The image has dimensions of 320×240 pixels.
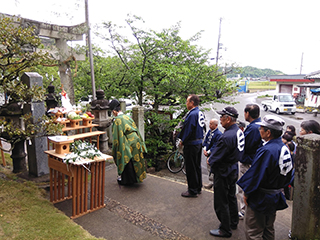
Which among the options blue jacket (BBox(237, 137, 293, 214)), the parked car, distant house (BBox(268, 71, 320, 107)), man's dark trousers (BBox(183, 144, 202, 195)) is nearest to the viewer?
blue jacket (BBox(237, 137, 293, 214))

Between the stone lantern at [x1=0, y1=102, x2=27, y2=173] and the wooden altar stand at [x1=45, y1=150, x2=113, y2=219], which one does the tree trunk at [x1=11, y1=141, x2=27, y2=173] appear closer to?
the stone lantern at [x1=0, y1=102, x2=27, y2=173]

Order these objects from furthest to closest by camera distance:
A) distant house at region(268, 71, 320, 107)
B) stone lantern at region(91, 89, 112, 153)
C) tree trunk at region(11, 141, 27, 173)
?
distant house at region(268, 71, 320, 107)
stone lantern at region(91, 89, 112, 153)
tree trunk at region(11, 141, 27, 173)

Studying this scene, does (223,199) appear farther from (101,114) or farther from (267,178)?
(101,114)

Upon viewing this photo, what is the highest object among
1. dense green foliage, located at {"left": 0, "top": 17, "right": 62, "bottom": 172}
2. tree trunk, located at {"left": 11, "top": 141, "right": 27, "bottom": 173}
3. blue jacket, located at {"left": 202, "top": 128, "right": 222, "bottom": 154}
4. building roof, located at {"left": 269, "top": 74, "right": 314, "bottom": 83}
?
building roof, located at {"left": 269, "top": 74, "right": 314, "bottom": 83}

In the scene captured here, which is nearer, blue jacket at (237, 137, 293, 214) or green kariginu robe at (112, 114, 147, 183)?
blue jacket at (237, 137, 293, 214)

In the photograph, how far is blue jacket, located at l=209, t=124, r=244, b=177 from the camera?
3.59 meters

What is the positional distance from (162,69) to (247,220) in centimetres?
526

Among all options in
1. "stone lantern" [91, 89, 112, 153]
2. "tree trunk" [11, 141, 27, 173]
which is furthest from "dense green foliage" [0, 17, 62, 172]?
"stone lantern" [91, 89, 112, 153]

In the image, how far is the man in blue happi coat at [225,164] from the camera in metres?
3.60

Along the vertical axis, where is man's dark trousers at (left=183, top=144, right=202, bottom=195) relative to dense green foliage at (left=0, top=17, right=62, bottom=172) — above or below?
below

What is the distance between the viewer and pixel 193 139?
4840 mm

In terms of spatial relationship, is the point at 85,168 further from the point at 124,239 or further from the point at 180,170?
the point at 180,170

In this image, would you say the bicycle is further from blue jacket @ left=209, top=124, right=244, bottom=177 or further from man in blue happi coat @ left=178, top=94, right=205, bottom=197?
blue jacket @ left=209, top=124, right=244, bottom=177

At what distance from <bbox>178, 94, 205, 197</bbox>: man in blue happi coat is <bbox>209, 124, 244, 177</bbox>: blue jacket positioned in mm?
1096
